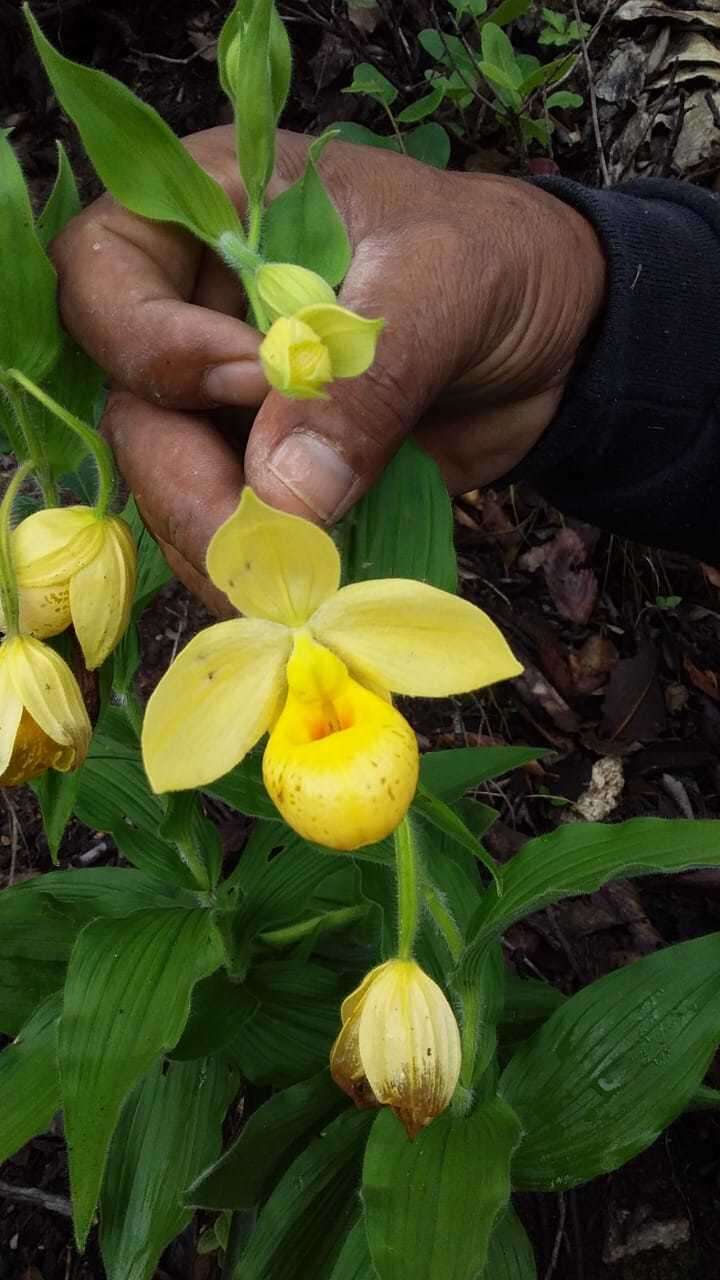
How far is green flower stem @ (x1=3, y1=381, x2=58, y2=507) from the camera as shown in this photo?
135 cm

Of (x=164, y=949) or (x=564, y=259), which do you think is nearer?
(x=164, y=949)

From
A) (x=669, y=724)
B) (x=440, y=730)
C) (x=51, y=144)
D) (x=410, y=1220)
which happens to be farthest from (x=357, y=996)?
(x=51, y=144)

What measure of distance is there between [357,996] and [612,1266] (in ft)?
4.47

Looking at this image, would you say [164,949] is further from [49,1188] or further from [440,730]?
[440,730]

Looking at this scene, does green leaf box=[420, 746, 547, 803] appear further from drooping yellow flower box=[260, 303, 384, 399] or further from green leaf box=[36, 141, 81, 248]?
green leaf box=[36, 141, 81, 248]

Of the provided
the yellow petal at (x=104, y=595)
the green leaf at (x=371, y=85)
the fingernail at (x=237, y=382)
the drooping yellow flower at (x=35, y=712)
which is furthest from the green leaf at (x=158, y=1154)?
the green leaf at (x=371, y=85)

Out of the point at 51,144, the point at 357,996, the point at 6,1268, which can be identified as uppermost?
the point at 51,144

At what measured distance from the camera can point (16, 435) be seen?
1.46m

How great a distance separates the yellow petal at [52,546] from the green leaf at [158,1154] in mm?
A: 1016

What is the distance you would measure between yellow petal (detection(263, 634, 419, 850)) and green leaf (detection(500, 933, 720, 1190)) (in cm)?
81

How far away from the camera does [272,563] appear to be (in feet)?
3.66

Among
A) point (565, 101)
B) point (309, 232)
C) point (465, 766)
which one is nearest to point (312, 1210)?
point (465, 766)

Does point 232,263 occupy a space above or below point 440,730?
above

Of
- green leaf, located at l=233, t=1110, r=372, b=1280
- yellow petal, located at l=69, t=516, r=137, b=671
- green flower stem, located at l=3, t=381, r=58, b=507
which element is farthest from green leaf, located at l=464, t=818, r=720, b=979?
green flower stem, located at l=3, t=381, r=58, b=507
